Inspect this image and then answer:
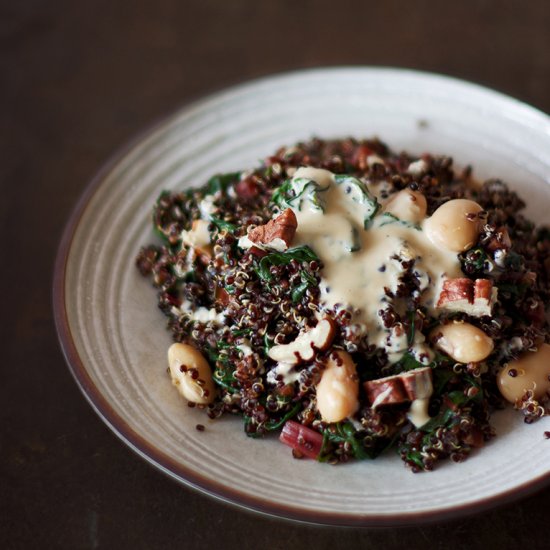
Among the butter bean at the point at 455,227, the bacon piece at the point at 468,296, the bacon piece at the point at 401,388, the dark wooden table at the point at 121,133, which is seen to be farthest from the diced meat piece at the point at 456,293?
the dark wooden table at the point at 121,133

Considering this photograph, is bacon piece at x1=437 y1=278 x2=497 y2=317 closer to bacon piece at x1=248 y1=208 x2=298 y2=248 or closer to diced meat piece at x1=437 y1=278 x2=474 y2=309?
diced meat piece at x1=437 y1=278 x2=474 y2=309

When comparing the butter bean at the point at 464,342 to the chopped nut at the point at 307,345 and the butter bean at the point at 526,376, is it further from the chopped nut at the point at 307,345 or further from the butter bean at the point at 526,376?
the chopped nut at the point at 307,345

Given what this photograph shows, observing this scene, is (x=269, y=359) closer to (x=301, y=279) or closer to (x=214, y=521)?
(x=301, y=279)

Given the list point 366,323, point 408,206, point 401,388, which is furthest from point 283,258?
point 401,388

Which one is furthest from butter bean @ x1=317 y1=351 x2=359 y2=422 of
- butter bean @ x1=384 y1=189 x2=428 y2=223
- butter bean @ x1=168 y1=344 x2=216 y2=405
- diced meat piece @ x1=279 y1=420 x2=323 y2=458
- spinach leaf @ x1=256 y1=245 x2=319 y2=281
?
butter bean @ x1=384 y1=189 x2=428 y2=223

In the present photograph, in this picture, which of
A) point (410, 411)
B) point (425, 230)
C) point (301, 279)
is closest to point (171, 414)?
point (301, 279)

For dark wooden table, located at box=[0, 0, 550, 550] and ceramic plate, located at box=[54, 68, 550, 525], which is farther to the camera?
dark wooden table, located at box=[0, 0, 550, 550]
